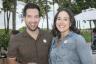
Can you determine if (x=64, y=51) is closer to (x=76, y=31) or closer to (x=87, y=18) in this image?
(x=76, y=31)

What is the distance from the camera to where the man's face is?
3734 mm

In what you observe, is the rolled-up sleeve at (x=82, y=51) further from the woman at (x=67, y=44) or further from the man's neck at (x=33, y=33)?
the man's neck at (x=33, y=33)

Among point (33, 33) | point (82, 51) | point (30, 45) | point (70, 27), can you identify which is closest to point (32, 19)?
point (33, 33)

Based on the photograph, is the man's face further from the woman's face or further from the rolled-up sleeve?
the rolled-up sleeve

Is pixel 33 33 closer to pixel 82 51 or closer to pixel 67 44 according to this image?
pixel 67 44

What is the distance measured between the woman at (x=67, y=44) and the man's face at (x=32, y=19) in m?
0.20

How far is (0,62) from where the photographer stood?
10039mm

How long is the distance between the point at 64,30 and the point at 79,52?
291 mm

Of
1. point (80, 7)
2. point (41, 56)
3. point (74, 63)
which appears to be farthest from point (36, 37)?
point (80, 7)

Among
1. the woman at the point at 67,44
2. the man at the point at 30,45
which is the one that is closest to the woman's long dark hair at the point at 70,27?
the woman at the point at 67,44

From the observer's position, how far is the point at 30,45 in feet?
12.3

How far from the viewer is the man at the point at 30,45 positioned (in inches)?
147

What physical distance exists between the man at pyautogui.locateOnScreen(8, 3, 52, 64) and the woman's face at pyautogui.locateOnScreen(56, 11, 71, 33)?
0.64 feet

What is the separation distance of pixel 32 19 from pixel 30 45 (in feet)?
0.83
